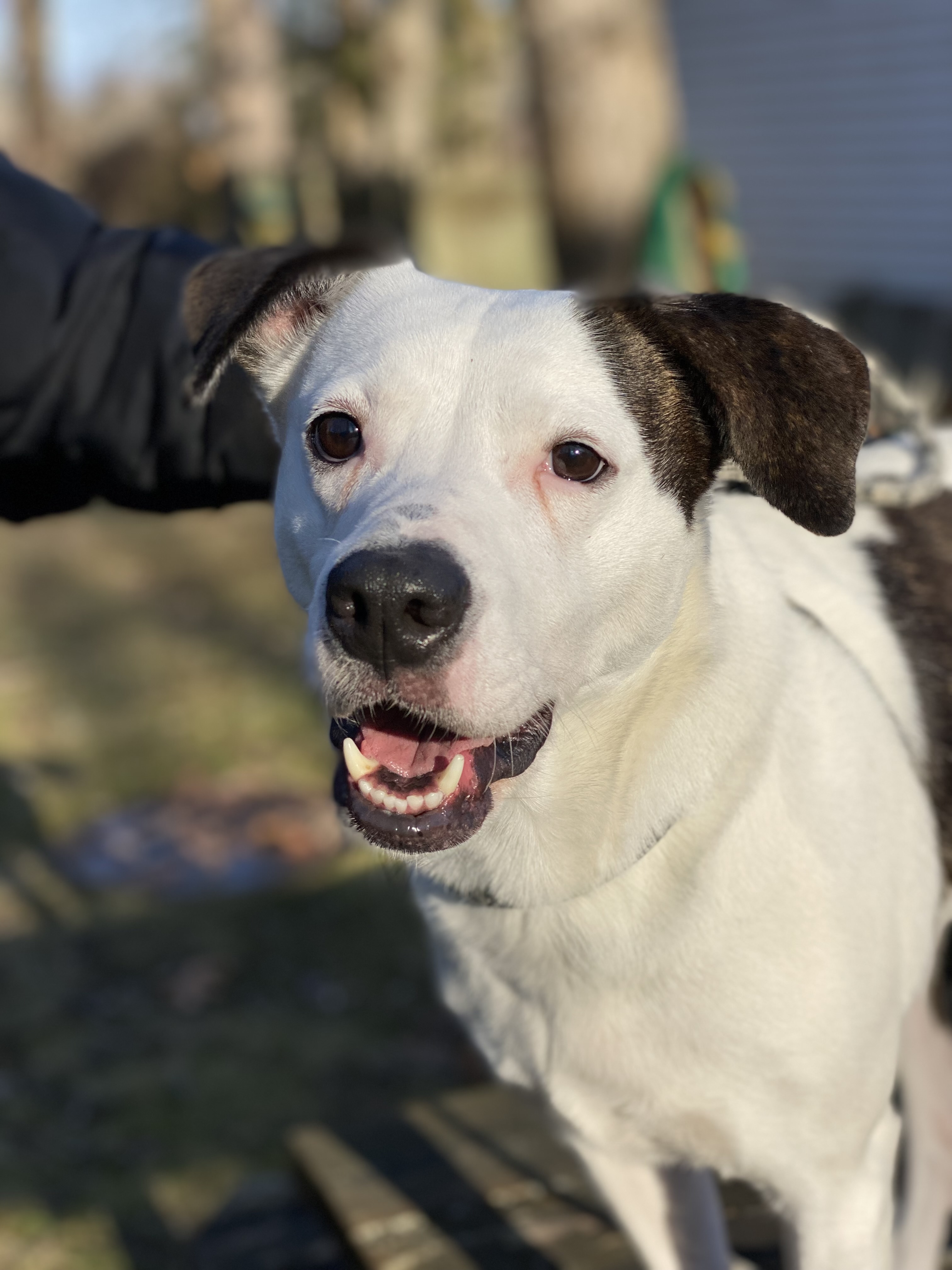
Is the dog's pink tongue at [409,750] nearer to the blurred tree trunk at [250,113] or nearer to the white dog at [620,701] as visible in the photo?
the white dog at [620,701]

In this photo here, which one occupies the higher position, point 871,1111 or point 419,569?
point 419,569

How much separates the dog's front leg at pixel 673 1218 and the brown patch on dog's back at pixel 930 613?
774 millimetres

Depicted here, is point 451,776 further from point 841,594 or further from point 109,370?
point 109,370

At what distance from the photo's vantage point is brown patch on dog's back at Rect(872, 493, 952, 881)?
2684 mm

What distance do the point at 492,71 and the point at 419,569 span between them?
23.3 meters

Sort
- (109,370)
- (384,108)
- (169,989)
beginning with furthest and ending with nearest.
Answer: (384,108) → (169,989) → (109,370)

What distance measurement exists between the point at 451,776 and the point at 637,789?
333 mm

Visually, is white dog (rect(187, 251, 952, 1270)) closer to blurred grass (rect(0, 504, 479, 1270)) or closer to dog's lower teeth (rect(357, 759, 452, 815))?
dog's lower teeth (rect(357, 759, 452, 815))

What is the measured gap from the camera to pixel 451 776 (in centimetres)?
211

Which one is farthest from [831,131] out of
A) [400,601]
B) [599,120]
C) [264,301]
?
[400,601]

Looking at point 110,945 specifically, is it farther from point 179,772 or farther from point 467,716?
point 467,716

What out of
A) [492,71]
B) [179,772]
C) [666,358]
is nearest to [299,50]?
[492,71]

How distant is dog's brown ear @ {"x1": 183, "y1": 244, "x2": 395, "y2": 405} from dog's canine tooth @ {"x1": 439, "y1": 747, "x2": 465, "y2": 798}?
748mm

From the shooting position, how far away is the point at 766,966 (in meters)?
2.28
